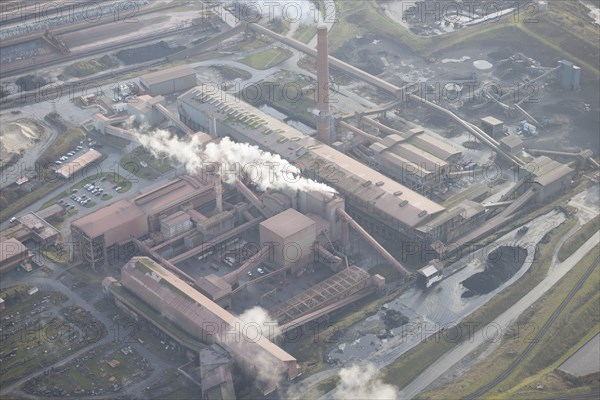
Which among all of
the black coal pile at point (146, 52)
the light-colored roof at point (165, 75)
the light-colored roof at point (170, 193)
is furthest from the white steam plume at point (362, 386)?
the black coal pile at point (146, 52)

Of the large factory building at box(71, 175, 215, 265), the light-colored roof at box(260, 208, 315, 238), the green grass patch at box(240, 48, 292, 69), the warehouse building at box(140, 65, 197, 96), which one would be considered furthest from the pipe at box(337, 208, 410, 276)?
the green grass patch at box(240, 48, 292, 69)

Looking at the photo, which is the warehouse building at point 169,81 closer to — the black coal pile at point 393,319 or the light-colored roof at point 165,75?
the light-colored roof at point 165,75

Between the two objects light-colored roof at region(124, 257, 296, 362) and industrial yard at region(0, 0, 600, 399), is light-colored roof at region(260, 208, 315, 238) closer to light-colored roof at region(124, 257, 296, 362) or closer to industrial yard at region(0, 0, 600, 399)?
industrial yard at region(0, 0, 600, 399)

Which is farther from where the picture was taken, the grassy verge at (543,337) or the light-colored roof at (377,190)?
the light-colored roof at (377,190)

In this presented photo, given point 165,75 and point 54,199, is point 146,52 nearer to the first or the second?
point 165,75

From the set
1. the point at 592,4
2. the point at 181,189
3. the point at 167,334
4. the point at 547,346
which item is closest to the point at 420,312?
the point at 547,346

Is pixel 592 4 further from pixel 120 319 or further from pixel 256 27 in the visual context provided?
pixel 120 319
